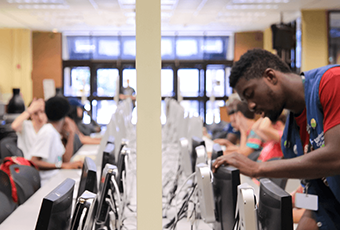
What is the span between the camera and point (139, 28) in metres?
0.55

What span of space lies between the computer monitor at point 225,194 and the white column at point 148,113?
523 millimetres

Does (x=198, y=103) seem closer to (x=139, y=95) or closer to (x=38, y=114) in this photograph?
(x=38, y=114)

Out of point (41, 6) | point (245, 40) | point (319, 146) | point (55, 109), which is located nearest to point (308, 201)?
point (319, 146)

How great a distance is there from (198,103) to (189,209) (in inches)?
375

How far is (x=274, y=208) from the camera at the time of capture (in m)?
0.80

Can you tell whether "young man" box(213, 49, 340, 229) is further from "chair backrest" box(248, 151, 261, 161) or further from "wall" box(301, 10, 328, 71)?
"wall" box(301, 10, 328, 71)

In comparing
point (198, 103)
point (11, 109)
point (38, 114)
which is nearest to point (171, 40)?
point (198, 103)

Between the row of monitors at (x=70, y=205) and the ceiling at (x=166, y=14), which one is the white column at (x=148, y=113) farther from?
the ceiling at (x=166, y=14)

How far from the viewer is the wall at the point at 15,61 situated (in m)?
10.0

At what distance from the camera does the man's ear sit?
1.28 m

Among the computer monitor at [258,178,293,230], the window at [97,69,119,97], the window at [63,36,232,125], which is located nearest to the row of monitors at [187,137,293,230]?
the computer monitor at [258,178,293,230]

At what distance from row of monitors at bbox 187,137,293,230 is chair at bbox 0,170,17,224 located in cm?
97

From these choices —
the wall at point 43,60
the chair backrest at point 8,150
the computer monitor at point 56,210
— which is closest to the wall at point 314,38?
the wall at point 43,60

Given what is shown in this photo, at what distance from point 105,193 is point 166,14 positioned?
25.5ft
